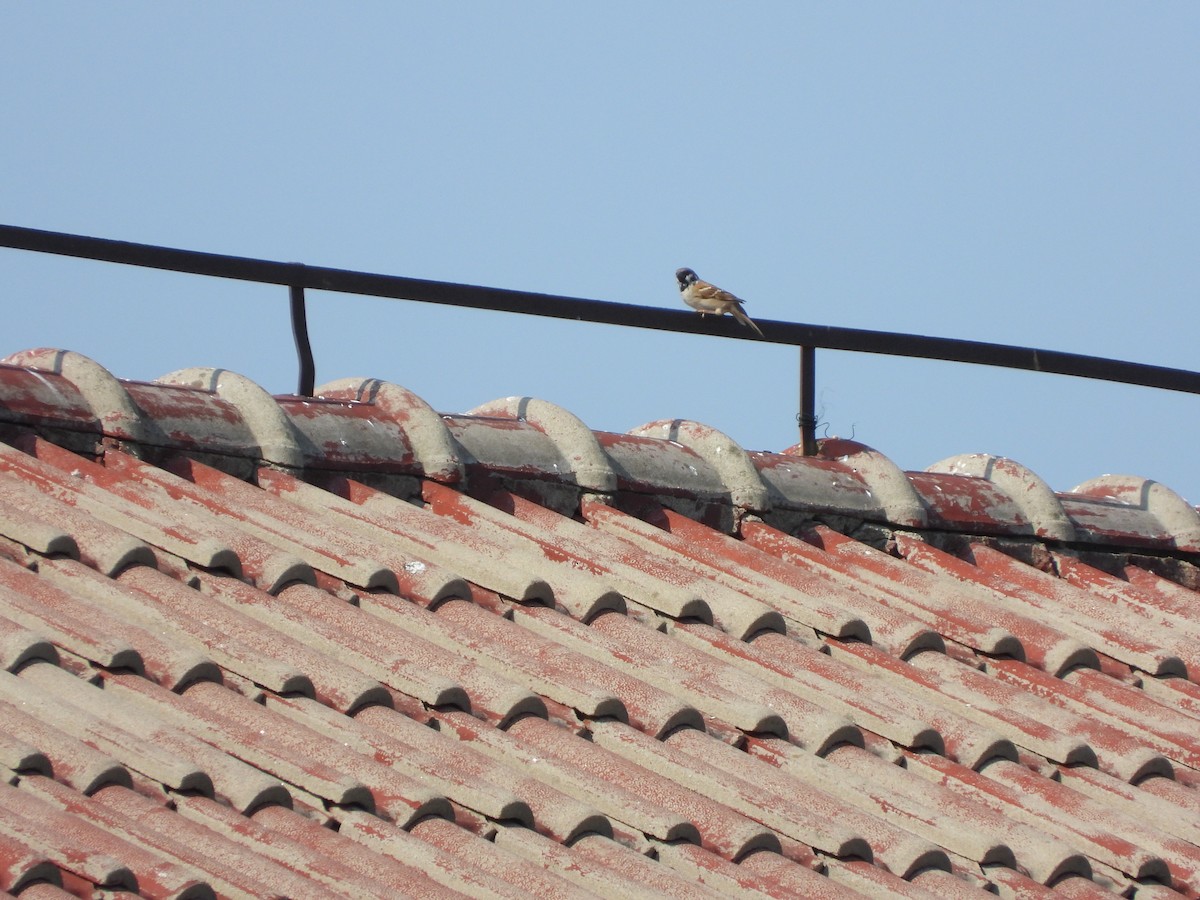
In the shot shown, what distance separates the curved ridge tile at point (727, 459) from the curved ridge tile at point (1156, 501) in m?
1.64

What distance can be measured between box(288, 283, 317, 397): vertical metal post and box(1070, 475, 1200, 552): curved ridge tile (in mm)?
2894

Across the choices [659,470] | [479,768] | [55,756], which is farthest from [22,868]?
[659,470]

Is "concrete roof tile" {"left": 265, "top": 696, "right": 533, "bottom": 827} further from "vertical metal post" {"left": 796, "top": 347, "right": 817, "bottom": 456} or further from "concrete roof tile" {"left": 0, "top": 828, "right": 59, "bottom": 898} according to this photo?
"vertical metal post" {"left": 796, "top": 347, "right": 817, "bottom": 456}

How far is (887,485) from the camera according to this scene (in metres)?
6.00

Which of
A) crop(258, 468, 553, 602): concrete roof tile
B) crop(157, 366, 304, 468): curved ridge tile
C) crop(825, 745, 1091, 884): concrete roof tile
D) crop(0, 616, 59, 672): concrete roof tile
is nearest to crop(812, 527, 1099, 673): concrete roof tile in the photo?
crop(825, 745, 1091, 884): concrete roof tile

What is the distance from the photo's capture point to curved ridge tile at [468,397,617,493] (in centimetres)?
541

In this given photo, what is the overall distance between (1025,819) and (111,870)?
208cm

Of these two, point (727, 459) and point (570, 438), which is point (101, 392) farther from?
point (727, 459)

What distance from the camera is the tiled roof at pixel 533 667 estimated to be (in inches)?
120

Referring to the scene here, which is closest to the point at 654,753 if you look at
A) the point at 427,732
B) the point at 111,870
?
the point at 427,732

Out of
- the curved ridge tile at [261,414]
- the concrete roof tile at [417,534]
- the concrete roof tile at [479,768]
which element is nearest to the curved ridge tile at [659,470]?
the concrete roof tile at [417,534]

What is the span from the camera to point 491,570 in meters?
4.42

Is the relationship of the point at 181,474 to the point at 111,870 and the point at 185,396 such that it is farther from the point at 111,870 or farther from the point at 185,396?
the point at 111,870

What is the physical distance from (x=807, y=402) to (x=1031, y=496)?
81cm
